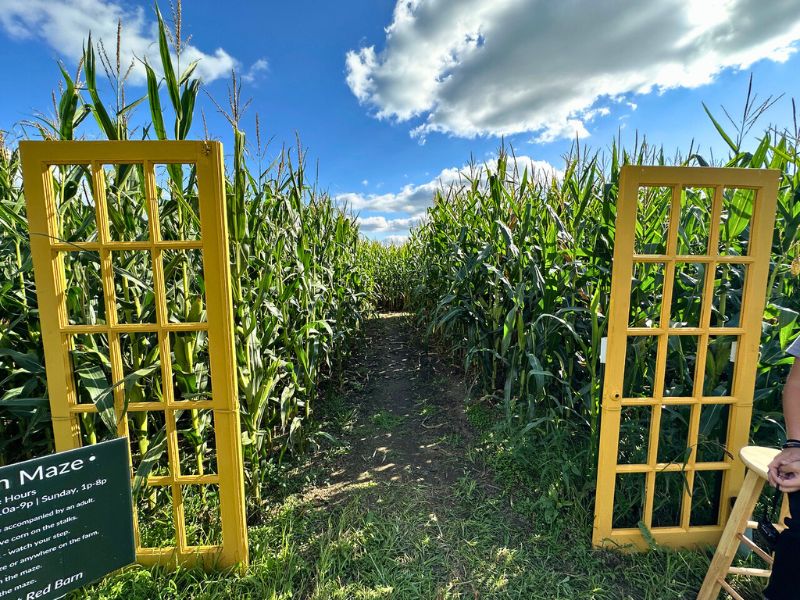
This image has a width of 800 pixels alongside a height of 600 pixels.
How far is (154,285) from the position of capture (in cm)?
149

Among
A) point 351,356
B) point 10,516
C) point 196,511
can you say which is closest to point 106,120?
point 10,516

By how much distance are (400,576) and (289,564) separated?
54 cm

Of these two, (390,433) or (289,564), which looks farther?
(390,433)

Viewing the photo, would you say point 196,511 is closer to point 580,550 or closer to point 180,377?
point 180,377

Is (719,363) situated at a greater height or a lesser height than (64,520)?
greater

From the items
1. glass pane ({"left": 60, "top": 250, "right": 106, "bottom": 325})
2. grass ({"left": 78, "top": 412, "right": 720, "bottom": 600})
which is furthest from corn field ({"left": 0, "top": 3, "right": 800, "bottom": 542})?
grass ({"left": 78, "top": 412, "right": 720, "bottom": 600})

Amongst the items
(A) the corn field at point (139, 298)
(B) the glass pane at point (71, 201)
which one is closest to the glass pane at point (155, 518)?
(A) the corn field at point (139, 298)

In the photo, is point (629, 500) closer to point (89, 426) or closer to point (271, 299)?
point (271, 299)

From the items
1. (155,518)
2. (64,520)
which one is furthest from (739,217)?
(155,518)

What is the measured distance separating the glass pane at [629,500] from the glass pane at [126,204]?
269cm

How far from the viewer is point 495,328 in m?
2.72

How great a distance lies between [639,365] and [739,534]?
75 cm

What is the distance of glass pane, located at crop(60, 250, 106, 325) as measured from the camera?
1544 mm

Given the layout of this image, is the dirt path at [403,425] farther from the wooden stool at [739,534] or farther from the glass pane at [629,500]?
the wooden stool at [739,534]
